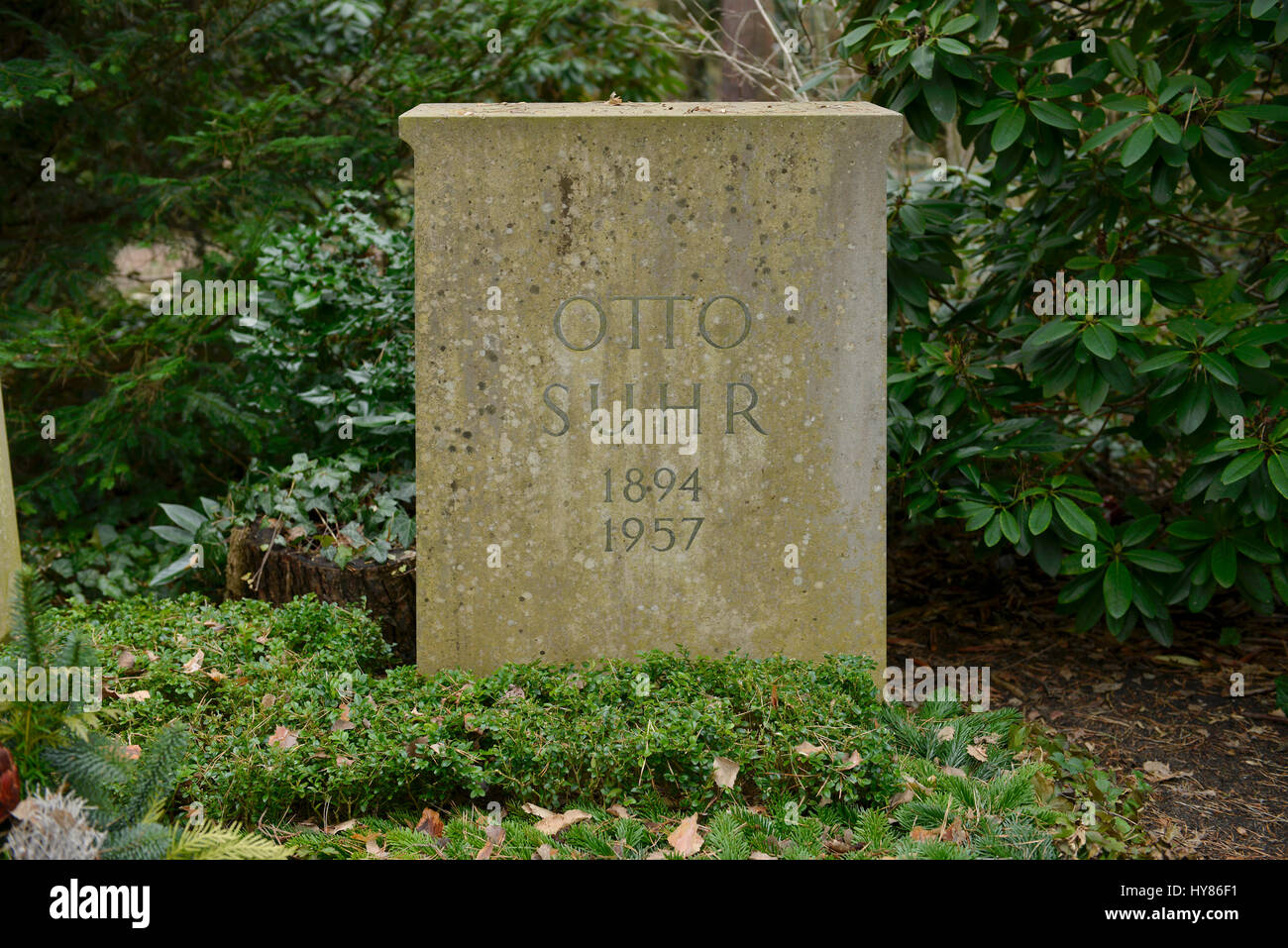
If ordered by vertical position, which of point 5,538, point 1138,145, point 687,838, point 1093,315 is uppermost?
point 1138,145

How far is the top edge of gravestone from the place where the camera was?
3.62 meters

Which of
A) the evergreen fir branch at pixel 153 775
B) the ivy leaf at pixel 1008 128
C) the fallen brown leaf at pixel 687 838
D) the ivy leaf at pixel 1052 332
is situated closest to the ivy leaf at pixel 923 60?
the ivy leaf at pixel 1008 128

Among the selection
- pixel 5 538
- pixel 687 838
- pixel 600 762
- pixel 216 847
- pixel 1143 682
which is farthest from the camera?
pixel 1143 682

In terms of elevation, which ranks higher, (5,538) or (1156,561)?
(5,538)

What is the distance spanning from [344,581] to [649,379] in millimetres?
1472

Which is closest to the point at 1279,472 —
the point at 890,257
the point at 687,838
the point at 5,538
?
the point at 890,257

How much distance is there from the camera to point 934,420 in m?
4.50

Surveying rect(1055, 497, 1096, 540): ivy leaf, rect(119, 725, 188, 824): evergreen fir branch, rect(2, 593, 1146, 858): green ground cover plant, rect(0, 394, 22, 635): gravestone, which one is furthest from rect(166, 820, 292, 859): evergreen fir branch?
rect(1055, 497, 1096, 540): ivy leaf

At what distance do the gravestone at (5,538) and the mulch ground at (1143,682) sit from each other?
3.46m

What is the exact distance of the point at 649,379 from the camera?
3.72m

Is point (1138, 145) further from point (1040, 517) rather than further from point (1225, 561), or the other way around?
point (1225, 561)

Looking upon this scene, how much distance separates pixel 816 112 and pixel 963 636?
2.58 meters

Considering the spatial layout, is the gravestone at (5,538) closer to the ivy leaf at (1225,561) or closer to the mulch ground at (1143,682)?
the mulch ground at (1143,682)
